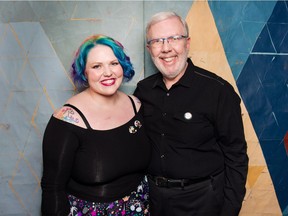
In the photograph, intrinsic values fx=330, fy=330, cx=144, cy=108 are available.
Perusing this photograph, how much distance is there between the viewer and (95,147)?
1.33 meters

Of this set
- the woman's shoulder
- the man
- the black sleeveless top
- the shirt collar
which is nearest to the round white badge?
the man

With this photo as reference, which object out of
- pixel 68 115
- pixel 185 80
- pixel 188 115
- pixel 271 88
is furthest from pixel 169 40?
pixel 271 88

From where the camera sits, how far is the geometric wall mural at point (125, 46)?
1.78 meters

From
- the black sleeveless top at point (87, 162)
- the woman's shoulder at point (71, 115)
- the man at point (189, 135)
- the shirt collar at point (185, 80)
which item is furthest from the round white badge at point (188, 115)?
the woman's shoulder at point (71, 115)

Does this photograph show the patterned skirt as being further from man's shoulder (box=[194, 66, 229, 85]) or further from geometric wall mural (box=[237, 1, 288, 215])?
geometric wall mural (box=[237, 1, 288, 215])

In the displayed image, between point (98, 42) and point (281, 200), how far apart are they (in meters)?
1.48

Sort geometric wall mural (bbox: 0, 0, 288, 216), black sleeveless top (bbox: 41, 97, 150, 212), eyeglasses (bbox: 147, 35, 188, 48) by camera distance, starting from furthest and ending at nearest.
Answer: geometric wall mural (bbox: 0, 0, 288, 216) < eyeglasses (bbox: 147, 35, 188, 48) < black sleeveless top (bbox: 41, 97, 150, 212)

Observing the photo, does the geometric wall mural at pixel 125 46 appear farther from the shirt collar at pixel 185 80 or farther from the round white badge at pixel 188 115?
the round white badge at pixel 188 115

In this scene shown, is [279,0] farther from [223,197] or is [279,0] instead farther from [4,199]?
[4,199]

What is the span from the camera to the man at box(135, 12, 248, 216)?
1.50 metres

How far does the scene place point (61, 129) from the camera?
1.29m

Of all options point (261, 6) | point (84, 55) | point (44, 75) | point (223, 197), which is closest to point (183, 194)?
point (223, 197)

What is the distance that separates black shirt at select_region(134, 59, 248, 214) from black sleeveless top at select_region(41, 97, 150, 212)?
156mm

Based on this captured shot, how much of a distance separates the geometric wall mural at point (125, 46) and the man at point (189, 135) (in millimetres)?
301
